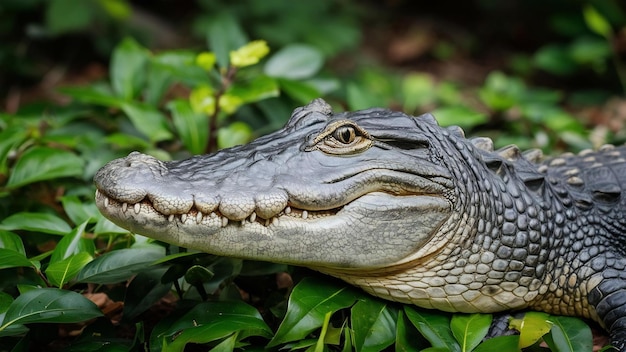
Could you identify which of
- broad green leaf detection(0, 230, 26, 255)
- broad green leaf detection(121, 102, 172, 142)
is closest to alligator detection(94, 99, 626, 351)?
broad green leaf detection(0, 230, 26, 255)

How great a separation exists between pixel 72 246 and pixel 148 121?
154 centimetres

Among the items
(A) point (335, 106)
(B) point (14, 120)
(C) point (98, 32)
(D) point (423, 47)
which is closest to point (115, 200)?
(B) point (14, 120)

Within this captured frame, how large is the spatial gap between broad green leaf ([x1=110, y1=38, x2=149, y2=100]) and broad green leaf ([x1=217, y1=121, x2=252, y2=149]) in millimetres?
744

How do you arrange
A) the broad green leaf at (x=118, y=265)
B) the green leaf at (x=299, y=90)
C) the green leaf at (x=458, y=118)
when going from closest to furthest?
the broad green leaf at (x=118, y=265) < the green leaf at (x=299, y=90) < the green leaf at (x=458, y=118)

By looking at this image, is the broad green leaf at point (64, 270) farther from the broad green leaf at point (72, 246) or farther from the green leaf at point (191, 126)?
the green leaf at point (191, 126)

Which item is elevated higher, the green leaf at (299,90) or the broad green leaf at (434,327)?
the green leaf at (299,90)

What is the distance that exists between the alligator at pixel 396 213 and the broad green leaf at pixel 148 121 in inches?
57.2

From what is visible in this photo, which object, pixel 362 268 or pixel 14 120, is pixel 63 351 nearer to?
pixel 362 268

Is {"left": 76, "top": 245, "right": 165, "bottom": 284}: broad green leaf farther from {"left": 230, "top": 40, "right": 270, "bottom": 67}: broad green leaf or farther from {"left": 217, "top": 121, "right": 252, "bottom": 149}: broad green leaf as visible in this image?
{"left": 230, "top": 40, "right": 270, "bottom": 67}: broad green leaf

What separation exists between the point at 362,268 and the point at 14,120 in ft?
9.25

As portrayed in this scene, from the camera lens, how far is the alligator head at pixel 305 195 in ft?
8.02

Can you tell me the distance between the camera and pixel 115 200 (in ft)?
8.00

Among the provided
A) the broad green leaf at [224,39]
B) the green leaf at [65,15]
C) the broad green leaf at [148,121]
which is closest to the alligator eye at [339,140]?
the broad green leaf at [148,121]

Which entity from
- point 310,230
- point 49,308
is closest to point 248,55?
point 310,230
